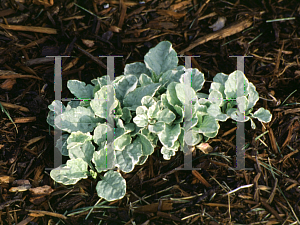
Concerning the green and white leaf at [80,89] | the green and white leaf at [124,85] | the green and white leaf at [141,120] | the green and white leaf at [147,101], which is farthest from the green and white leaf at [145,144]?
the green and white leaf at [80,89]

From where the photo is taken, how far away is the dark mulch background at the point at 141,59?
1.81m

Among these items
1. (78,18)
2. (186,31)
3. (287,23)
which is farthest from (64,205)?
(287,23)

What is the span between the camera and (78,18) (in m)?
2.29

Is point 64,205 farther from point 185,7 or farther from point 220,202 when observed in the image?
point 185,7

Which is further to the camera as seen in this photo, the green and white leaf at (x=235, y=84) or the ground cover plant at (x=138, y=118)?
the green and white leaf at (x=235, y=84)

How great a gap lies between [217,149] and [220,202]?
37 centimetres

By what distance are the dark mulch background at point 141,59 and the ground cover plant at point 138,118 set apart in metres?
0.16

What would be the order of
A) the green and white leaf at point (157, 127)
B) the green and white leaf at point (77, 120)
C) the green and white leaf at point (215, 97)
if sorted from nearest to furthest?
the green and white leaf at point (157, 127)
the green and white leaf at point (77, 120)
the green and white leaf at point (215, 97)

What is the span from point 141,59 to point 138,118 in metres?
0.73

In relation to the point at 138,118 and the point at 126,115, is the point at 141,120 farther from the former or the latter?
the point at 126,115

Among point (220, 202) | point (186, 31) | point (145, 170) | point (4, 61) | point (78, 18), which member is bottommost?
point (220, 202)

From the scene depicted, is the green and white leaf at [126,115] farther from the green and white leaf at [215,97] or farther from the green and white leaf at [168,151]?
the green and white leaf at [215,97]

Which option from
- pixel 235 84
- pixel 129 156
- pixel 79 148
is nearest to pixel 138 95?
pixel 129 156

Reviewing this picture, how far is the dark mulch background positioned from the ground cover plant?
0.51 feet
